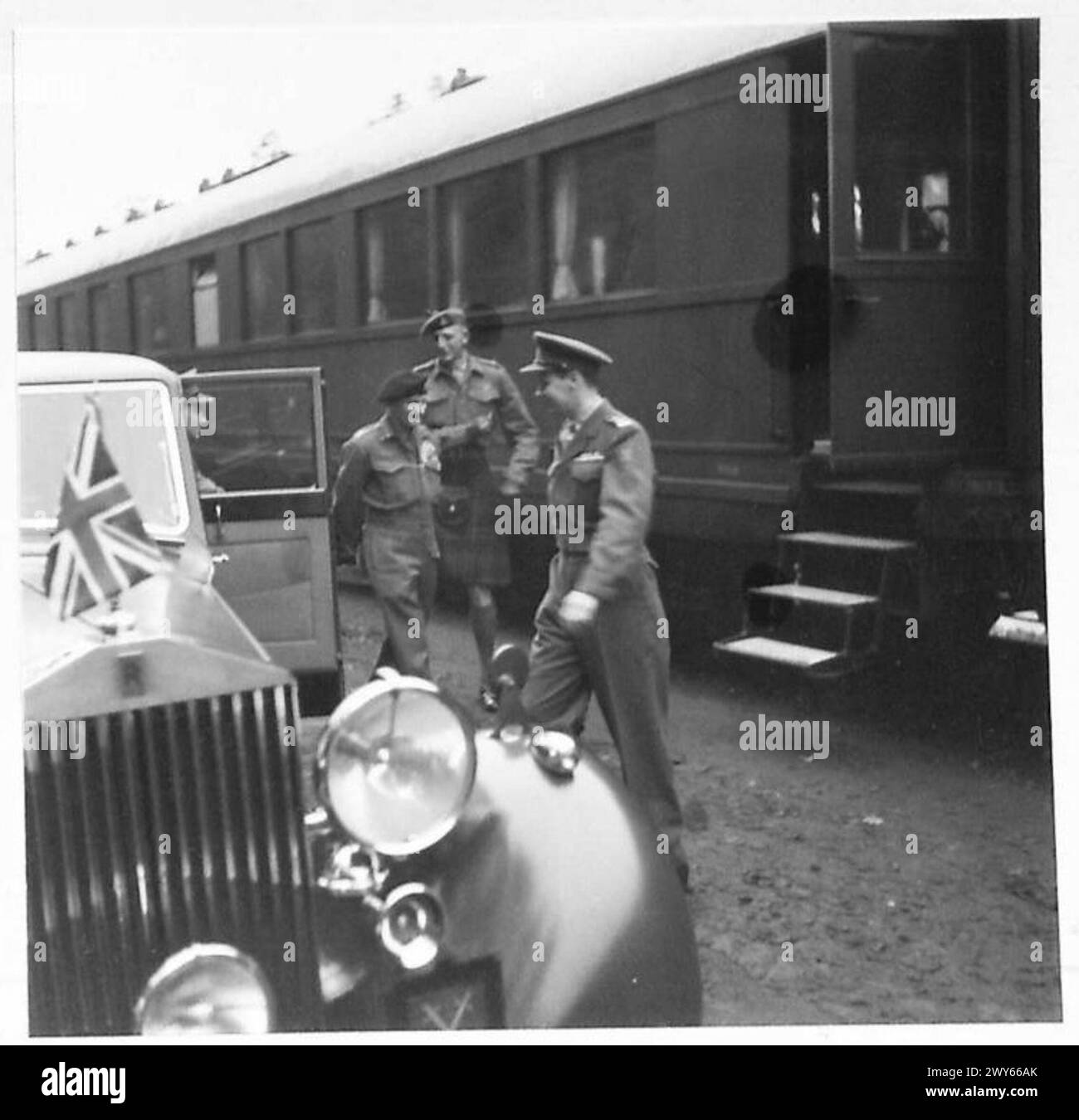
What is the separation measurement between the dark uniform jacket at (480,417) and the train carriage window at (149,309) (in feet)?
2.00

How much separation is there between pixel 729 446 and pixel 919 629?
580 mm

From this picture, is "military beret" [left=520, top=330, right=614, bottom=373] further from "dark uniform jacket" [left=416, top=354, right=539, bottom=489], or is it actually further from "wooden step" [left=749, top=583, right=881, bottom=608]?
"wooden step" [left=749, top=583, right=881, bottom=608]

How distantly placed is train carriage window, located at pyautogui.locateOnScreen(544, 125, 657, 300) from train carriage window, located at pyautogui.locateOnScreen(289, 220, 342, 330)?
1.65ft

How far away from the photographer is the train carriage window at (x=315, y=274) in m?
3.02

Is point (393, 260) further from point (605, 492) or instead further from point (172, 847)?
point (172, 847)

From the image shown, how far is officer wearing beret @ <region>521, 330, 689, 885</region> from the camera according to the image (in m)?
2.82

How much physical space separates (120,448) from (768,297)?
4.66 feet

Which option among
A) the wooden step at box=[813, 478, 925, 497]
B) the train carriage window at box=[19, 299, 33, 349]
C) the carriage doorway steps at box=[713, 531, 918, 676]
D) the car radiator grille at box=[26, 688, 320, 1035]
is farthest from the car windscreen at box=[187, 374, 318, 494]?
the wooden step at box=[813, 478, 925, 497]

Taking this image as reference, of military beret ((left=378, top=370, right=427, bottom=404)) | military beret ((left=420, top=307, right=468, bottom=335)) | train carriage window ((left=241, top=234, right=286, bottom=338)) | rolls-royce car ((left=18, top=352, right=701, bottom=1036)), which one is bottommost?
rolls-royce car ((left=18, top=352, right=701, bottom=1036))

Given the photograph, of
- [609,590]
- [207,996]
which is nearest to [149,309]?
[609,590]

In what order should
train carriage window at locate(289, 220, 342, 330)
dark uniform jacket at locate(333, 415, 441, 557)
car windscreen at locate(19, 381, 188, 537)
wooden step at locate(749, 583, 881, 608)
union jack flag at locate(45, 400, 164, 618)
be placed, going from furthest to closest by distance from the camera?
train carriage window at locate(289, 220, 342, 330)
wooden step at locate(749, 583, 881, 608)
dark uniform jacket at locate(333, 415, 441, 557)
car windscreen at locate(19, 381, 188, 537)
union jack flag at locate(45, 400, 164, 618)

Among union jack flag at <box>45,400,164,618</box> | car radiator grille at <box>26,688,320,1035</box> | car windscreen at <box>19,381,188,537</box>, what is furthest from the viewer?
car windscreen at <box>19,381,188,537</box>

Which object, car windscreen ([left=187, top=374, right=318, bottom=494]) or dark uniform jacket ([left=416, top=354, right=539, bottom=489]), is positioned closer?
car windscreen ([left=187, top=374, right=318, bottom=494])

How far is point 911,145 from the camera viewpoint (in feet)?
9.95
